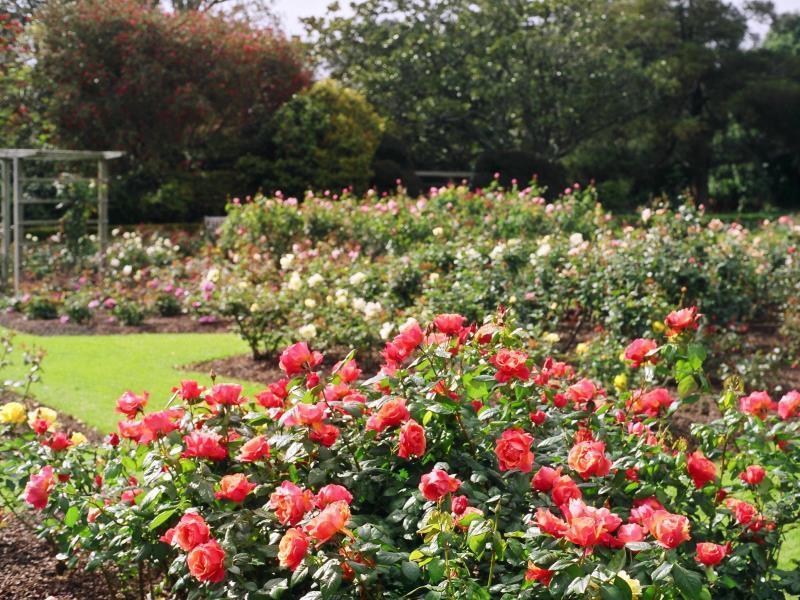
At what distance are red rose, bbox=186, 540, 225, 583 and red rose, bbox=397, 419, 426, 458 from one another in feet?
1.47

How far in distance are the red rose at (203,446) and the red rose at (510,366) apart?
2.34 ft

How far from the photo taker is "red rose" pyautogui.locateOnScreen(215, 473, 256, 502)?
2.16 m

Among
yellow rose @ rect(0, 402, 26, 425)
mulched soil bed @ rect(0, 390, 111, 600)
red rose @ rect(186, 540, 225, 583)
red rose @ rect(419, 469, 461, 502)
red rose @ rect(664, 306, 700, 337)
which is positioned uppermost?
red rose @ rect(664, 306, 700, 337)

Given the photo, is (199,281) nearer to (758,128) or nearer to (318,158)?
(318,158)

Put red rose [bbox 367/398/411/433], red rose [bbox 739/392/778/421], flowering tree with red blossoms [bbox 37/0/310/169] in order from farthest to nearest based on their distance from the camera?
flowering tree with red blossoms [bbox 37/0/310/169], red rose [bbox 739/392/778/421], red rose [bbox 367/398/411/433]

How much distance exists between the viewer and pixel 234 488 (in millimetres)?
2162

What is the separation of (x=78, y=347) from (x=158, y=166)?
10.9 metres

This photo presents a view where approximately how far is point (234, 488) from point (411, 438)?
0.43m

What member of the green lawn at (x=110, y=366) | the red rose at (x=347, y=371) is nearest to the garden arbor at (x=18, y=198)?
the green lawn at (x=110, y=366)

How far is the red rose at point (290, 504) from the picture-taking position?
1.94m

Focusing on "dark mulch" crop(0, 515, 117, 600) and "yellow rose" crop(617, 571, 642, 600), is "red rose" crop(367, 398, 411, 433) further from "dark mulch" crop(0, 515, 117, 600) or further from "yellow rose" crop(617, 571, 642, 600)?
"dark mulch" crop(0, 515, 117, 600)

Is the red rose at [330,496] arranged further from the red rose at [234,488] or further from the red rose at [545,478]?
the red rose at [545,478]

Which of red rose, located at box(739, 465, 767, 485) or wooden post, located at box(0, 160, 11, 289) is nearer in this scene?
red rose, located at box(739, 465, 767, 485)

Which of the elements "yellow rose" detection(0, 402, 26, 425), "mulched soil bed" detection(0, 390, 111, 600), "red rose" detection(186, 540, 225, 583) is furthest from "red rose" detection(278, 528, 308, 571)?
"yellow rose" detection(0, 402, 26, 425)
